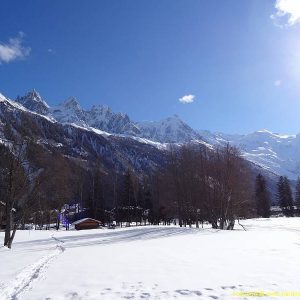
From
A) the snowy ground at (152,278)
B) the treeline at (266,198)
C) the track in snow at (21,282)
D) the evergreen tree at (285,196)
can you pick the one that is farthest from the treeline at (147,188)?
the track in snow at (21,282)

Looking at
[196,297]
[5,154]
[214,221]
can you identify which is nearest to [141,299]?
[196,297]

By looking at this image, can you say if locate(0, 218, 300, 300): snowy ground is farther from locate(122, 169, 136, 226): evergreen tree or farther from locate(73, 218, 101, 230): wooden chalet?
locate(122, 169, 136, 226): evergreen tree

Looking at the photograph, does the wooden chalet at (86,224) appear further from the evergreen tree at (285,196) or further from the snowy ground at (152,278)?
the snowy ground at (152,278)

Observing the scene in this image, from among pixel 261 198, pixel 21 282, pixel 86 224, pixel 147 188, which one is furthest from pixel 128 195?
pixel 21 282

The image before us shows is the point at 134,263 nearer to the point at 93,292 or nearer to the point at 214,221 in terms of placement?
the point at 93,292

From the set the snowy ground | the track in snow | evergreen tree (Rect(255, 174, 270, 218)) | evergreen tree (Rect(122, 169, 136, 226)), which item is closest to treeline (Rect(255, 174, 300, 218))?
evergreen tree (Rect(255, 174, 270, 218))

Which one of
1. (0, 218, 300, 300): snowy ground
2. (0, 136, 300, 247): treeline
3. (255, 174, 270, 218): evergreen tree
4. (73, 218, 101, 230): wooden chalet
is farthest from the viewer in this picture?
(255, 174, 270, 218): evergreen tree

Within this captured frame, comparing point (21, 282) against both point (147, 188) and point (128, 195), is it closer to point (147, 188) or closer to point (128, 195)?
point (128, 195)

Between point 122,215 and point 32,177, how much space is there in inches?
2842

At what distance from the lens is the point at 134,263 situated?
16.2 m

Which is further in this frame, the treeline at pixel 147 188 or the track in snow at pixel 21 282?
the treeline at pixel 147 188

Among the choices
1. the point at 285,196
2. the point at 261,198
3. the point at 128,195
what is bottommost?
the point at 128,195

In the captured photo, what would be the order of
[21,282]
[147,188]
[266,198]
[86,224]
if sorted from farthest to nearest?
[266,198], [147,188], [86,224], [21,282]

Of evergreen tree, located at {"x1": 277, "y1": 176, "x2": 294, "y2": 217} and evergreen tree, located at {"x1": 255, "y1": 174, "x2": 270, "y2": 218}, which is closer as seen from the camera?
evergreen tree, located at {"x1": 255, "y1": 174, "x2": 270, "y2": 218}
